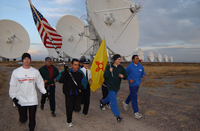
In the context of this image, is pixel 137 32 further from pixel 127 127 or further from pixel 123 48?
pixel 127 127

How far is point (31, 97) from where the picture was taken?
10.8 ft

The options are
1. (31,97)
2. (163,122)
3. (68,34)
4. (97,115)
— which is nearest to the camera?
(31,97)

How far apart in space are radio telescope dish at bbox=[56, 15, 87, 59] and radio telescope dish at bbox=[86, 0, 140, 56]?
1578 cm

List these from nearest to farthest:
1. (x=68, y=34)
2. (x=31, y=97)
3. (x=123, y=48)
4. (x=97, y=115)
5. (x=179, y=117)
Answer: (x=31, y=97), (x=179, y=117), (x=97, y=115), (x=123, y=48), (x=68, y=34)

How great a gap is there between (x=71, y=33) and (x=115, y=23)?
1850 cm

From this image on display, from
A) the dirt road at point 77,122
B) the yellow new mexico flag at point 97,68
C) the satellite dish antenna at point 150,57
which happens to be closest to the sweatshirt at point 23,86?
the dirt road at point 77,122

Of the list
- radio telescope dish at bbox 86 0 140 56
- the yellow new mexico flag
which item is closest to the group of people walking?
the yellow new mexico flag

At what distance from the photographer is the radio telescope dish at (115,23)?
14.8 meters

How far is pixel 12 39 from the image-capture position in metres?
37.2

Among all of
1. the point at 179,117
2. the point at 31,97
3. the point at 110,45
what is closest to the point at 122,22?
the point at 110,45

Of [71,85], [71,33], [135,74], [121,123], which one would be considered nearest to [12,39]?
[71,33]

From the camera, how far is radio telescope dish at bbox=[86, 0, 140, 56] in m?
14.8

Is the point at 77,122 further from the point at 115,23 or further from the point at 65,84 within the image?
the point at 115,23

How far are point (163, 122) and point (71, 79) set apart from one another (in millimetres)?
3013
